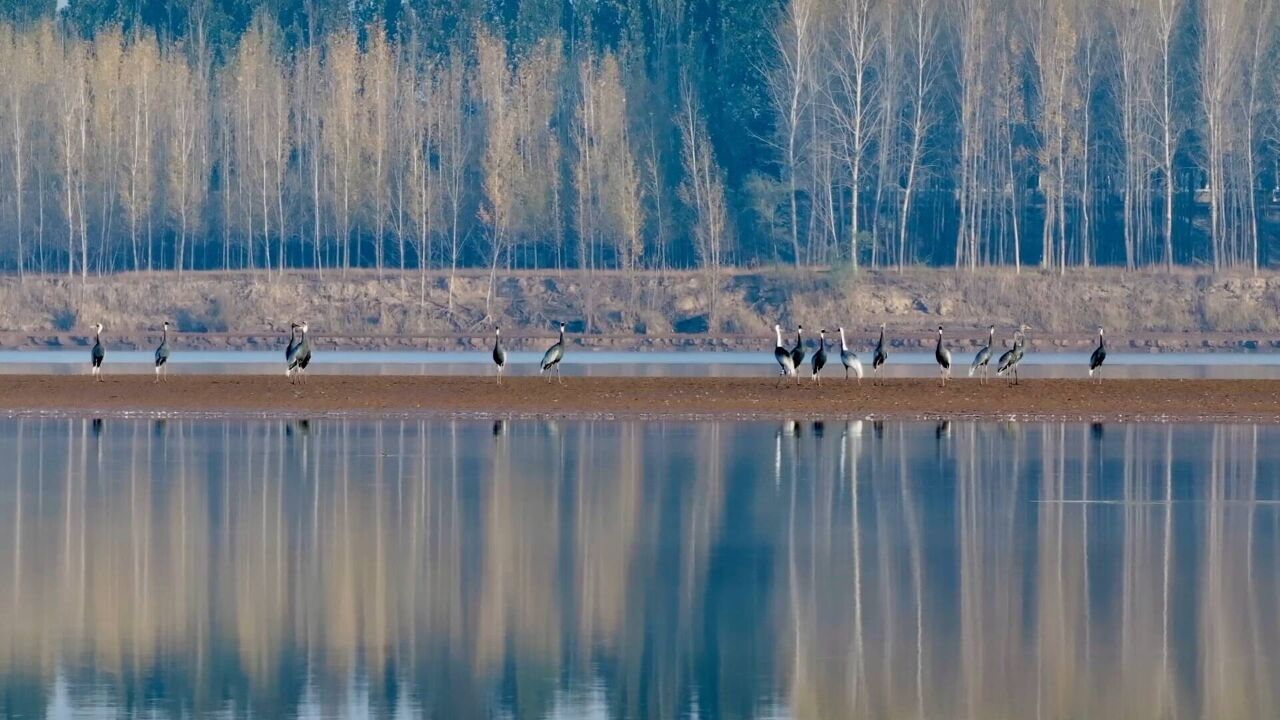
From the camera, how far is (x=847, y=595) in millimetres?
18641

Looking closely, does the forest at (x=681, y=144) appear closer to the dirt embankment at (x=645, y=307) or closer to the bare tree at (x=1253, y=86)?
the bare tree at (x=1253, y=86)

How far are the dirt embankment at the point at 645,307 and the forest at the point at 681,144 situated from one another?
1574mm

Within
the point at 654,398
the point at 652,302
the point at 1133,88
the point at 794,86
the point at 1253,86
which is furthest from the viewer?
the point at 652,302

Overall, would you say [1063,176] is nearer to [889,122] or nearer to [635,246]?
[889,122]

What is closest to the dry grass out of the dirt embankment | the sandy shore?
the dirt embankment

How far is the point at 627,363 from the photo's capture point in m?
61.2

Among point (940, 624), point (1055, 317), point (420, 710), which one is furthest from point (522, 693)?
point (1055, 317)

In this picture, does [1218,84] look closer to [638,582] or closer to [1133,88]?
[1133,88]

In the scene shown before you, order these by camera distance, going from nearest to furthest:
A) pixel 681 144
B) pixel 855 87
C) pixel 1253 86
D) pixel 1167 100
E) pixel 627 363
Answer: pixel 627 363 → pixel 1167 100 → pixel 1253 86 → pixel 855 87 → pixel 681 144

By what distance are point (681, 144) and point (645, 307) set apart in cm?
1124

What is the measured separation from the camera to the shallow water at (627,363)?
172 ft

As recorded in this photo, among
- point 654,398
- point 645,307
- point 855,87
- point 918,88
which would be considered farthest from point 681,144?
point 654,398

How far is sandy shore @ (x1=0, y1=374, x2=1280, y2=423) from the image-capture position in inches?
1548

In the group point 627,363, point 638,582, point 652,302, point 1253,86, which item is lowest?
Answer: point 638,582
